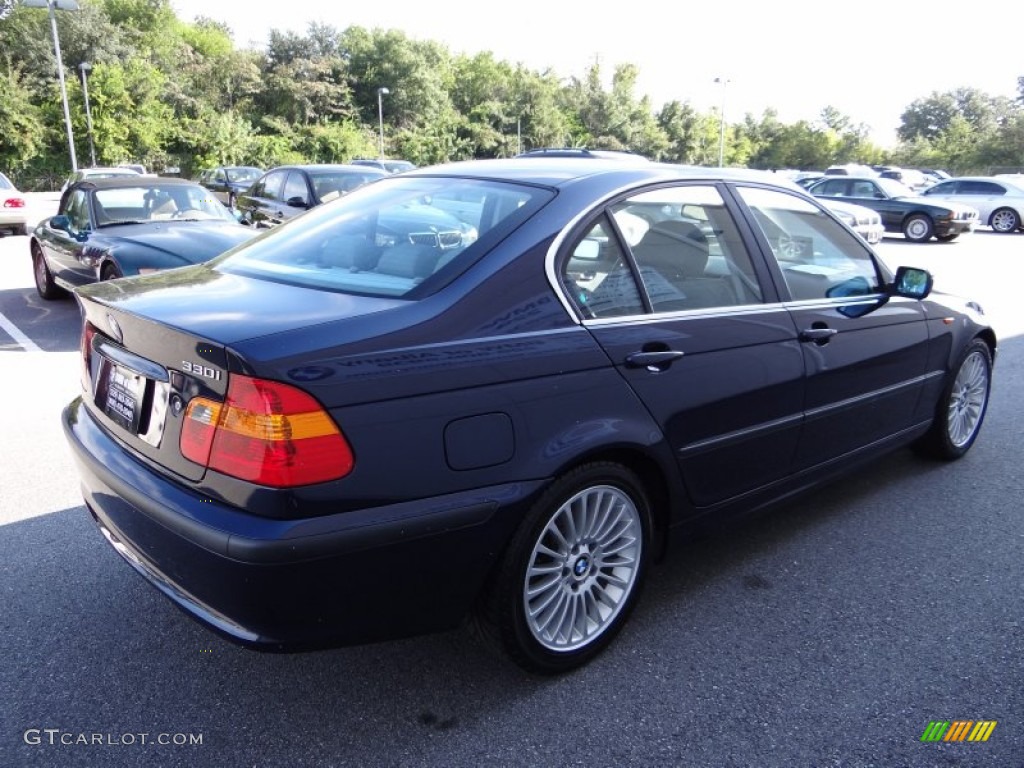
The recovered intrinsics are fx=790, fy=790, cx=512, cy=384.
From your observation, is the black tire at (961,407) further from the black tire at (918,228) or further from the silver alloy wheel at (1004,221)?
the silver alloy wheel at (1004,221)

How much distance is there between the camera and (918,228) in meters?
18.6

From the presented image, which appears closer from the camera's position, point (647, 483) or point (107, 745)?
point (107, 745)

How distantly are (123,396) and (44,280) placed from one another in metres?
8.16

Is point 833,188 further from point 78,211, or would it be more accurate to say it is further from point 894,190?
point 78,211

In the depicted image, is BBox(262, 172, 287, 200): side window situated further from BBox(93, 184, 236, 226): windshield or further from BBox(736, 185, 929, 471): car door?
BBox(736, 185, 929, 471): car door

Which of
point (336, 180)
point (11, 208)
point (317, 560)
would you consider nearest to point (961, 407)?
point (317, 560)

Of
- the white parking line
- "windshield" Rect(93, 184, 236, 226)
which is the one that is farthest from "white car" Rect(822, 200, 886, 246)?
the white parking line

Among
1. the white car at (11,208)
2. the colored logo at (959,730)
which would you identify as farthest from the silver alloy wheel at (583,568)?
the white car at (11,208)

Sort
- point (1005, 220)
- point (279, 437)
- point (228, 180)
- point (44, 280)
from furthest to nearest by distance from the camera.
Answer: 1. point (228, 180)
2. point (1005, 220)
3. point (44, 280)
4. point (279, 437)

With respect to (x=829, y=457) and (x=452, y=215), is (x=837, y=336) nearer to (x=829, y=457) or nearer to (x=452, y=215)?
(x=829, y=457)

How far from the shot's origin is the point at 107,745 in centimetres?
226

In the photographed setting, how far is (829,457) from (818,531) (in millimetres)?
429

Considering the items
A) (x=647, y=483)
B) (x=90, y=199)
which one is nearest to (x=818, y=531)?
(x=647, y=483)

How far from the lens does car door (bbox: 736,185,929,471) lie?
3.28 metres
